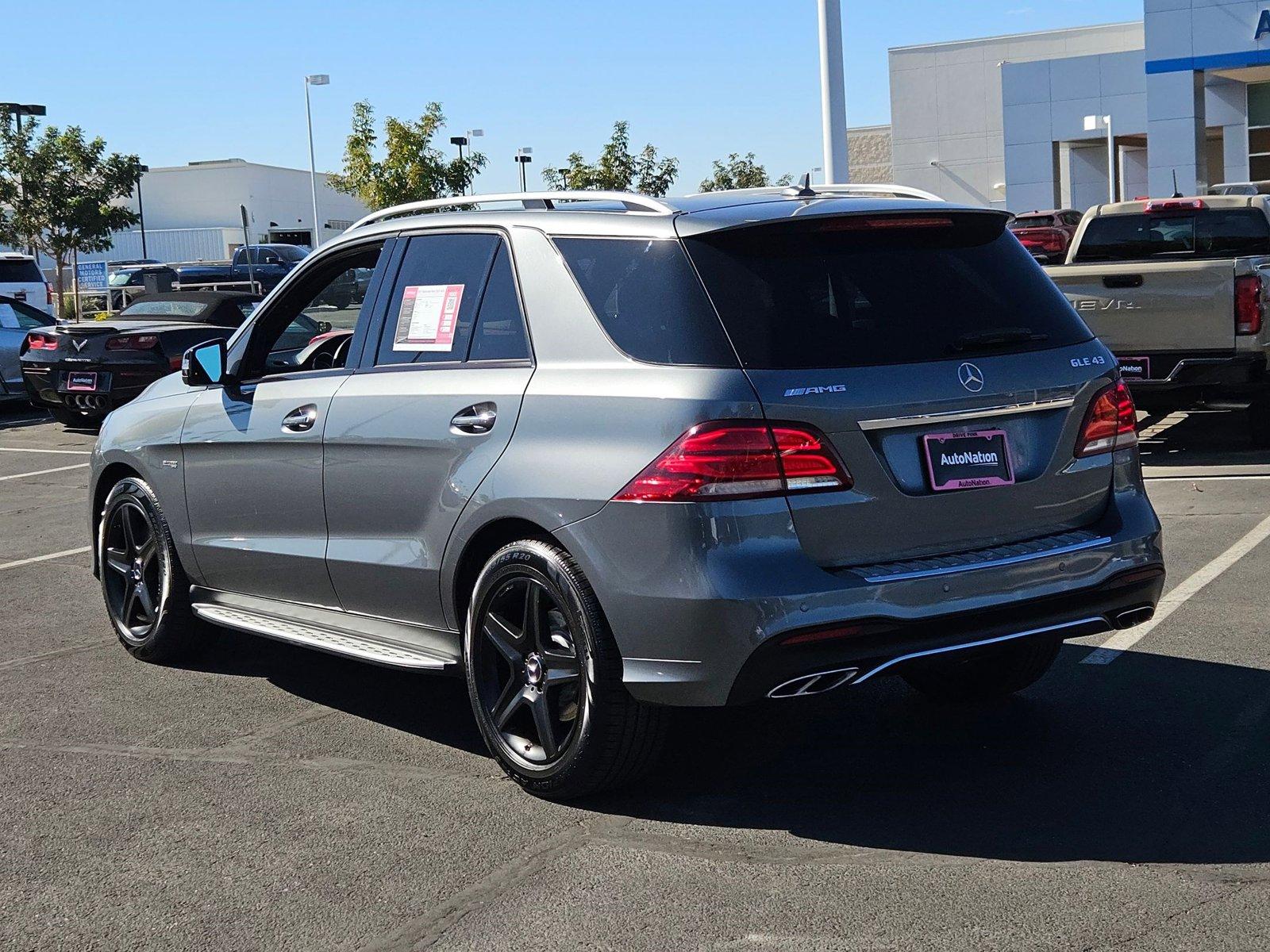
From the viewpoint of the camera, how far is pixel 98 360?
1634cm

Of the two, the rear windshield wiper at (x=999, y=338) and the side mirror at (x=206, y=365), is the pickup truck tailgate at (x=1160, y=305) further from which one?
the side mirror at (x=206, y=365)

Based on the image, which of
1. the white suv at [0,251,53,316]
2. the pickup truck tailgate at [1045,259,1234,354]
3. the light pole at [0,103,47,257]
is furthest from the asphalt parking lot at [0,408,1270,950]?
the light pole at [0,103,47,257]

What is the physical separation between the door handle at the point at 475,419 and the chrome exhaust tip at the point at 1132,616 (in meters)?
1.93

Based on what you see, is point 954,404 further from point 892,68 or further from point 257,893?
point 892,68

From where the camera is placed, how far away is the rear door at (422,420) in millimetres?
4836

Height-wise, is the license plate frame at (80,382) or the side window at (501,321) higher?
the side window at (501,321)

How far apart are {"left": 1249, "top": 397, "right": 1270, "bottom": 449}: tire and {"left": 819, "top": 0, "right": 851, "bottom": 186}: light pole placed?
4595mm

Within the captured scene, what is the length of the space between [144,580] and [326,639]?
1562mm

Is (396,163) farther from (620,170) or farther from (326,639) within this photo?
(326,639)

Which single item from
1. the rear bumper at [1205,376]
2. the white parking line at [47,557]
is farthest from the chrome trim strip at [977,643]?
the rear bumper at [1205,376]

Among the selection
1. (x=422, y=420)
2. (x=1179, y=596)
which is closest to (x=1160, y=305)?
(x=1179, y=596)

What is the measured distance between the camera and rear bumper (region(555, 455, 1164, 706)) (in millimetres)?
4113

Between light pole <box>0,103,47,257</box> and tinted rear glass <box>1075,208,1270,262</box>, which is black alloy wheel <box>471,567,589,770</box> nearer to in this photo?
tinted rear glass <box>1075,208,1270,262</box>

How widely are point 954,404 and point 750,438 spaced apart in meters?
0.62
